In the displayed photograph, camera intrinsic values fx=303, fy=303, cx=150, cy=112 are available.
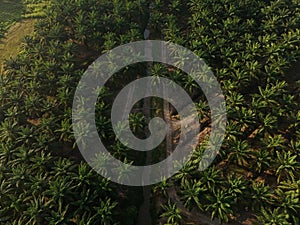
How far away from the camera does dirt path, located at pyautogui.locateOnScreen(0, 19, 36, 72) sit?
134 feet

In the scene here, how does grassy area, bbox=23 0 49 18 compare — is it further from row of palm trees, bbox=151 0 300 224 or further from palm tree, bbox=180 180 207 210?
palm tree, bbox=180 180 207 210

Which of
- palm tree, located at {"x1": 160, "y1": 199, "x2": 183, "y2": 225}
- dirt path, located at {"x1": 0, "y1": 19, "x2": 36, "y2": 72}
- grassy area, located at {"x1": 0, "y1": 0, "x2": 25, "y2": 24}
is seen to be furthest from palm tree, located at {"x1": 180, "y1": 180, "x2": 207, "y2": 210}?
grassy area, located at {"x1": 0, "y1": 0, "x2": 25, "y2": 24}

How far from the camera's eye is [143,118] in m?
30.7

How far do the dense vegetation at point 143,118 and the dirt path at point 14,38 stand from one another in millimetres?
4260

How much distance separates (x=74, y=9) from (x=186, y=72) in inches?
725

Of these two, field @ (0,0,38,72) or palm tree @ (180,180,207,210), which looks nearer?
palm tree @ (180,180,207,210)

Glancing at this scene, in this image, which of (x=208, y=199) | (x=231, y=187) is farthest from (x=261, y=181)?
(x=208, y=199)

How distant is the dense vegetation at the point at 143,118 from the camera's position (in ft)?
80.2

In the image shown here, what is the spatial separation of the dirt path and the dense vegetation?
4.26 meters

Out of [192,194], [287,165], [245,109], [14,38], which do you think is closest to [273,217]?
[287,165]

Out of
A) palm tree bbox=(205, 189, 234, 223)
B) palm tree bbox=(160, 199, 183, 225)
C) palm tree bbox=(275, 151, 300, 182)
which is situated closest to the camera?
palm tree bbox=(205, 189, 234, 223)

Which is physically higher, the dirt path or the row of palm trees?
the dirt path

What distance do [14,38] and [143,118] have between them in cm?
2533

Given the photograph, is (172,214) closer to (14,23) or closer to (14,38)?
(14,38)
